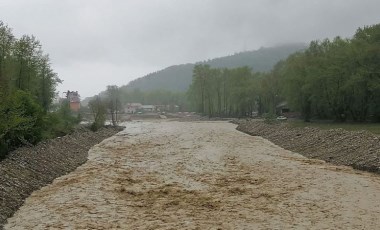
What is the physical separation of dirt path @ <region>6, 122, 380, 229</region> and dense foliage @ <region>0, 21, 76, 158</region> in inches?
201

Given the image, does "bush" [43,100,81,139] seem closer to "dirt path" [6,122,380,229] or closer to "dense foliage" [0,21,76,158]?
"dense foliage" [0,21,76,158]

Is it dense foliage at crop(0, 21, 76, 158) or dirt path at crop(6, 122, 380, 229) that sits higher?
dense foliage at crop(0, 21, 76, 158)

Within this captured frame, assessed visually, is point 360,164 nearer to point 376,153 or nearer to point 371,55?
point 376,153

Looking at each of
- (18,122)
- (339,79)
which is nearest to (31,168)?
(18,122)

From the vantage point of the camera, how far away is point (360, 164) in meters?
26.3

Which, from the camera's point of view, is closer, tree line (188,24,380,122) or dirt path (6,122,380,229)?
dirt path (6,122,380,229)

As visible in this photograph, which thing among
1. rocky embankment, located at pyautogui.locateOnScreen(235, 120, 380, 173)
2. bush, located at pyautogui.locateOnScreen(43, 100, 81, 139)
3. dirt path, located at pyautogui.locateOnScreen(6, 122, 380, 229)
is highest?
bush, located at pyautogui.locateOnScreen(43, 100, 81, 139)

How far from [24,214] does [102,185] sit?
5590mm

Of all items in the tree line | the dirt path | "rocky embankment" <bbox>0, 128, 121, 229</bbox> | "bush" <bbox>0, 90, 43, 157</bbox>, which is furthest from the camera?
→ the tree line

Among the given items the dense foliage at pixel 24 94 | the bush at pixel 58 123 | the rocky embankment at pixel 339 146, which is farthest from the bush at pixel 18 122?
the rocky embankment at pixel 339 146

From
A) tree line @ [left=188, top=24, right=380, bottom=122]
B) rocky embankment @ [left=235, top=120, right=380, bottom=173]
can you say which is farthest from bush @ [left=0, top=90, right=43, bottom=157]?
tree line @ [left=188, top=24, right=380, bottom=122]

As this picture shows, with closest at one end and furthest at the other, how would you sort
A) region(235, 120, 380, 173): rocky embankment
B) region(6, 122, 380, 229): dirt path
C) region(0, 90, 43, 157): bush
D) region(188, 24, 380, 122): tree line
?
region(6, 122, 380, 229): dirt path
region(0, 90, 43, 157): bush
region(235, 120, 380, 173): rocky embankment
region(188, 24, 380, 122): tree line

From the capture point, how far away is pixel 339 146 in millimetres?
32750

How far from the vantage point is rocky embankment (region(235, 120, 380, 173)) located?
2691 cm
